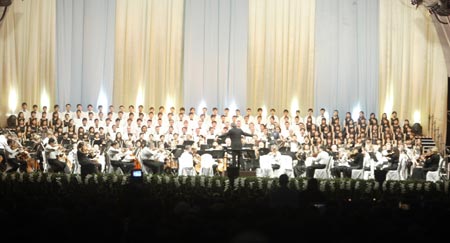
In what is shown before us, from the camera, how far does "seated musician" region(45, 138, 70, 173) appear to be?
53.8 ft

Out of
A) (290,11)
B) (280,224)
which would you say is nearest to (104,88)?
(290,11)

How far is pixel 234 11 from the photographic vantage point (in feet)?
82.5

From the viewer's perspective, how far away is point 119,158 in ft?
55.9

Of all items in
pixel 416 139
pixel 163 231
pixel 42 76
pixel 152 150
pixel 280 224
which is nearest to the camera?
→ pixel 163 231

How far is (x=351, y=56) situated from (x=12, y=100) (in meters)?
11.3

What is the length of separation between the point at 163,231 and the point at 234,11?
67.8 ft

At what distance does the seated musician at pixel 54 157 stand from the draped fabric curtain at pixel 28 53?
7278 mm

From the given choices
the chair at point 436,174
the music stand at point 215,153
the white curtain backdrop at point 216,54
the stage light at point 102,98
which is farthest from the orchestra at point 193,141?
the white curtain backdrop at point 216,54

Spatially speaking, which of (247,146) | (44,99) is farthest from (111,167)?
(44,99)

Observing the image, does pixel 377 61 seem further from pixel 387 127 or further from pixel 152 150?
pixel 152 150

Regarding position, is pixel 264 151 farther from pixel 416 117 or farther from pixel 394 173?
pixel 416 117

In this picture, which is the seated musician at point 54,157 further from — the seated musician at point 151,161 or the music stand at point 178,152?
the music stand at point 178,152

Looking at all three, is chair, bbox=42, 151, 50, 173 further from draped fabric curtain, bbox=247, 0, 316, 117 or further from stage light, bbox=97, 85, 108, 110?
draped fabric curtain, bbox=247, 0, 316, 117

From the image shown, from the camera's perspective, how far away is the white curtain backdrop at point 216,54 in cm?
2494
